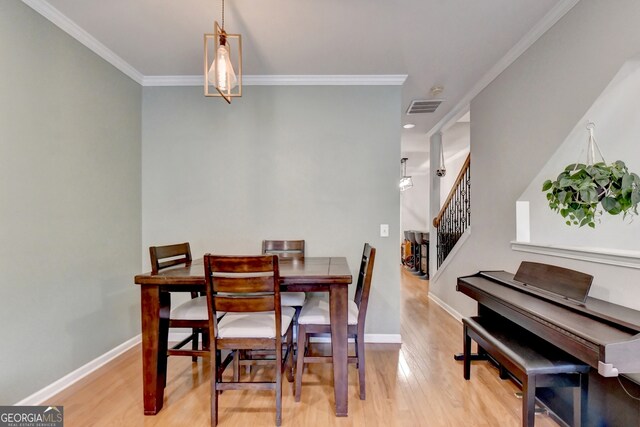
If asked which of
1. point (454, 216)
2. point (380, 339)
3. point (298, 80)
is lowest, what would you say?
point (380, 339)

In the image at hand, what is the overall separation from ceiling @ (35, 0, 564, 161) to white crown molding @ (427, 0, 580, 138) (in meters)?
0.03

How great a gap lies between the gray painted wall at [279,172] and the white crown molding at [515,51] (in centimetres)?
89

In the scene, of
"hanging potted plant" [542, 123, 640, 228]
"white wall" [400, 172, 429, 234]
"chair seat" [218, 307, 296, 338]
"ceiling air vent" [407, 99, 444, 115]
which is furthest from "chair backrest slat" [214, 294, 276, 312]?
"white wall" [400, 172, 429, 234]

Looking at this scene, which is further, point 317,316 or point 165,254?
point 165,254

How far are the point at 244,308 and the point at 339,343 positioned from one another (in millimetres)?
617

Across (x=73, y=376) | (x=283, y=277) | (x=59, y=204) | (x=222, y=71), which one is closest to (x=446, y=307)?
(x=283, y=277)

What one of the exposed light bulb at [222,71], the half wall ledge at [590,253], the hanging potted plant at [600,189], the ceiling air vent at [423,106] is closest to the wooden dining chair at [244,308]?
the exposed light bulb at [222,71]

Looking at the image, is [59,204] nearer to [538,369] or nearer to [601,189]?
[538,369]

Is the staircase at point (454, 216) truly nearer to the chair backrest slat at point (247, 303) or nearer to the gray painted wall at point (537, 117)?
the gray painted wall at point (537, 117)

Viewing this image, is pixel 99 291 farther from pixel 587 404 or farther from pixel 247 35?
pixel 587 404

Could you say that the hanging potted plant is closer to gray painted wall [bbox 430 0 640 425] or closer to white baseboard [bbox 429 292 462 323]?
gray painted wall [bbox 430 0 640 425]

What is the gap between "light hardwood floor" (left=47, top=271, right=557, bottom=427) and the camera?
5.89 feet

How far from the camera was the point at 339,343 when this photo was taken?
1.82 metres

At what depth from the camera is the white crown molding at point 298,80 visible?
2926mm
